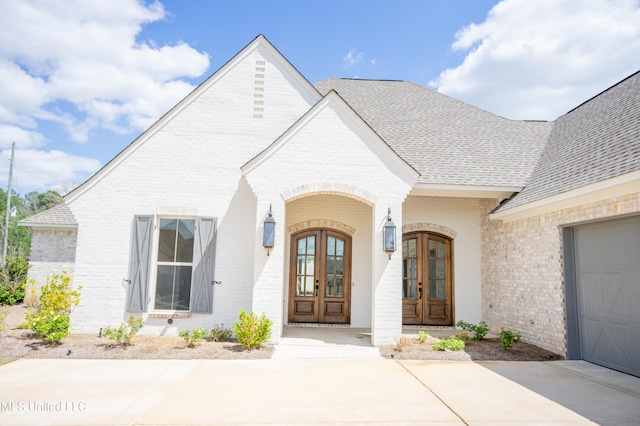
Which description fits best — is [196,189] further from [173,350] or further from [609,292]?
[609,292]

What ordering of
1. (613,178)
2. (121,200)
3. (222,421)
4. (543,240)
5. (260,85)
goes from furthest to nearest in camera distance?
(260,85) < (121,200) < (543,240) < (613,178) < (222,421)

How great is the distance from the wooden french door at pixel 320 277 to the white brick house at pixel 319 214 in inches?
1.5

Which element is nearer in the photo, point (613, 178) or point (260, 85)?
point (613, 178)

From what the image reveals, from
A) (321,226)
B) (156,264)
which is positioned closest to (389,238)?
(321,226)

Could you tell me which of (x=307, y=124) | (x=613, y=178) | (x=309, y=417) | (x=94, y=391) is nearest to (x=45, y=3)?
(x=307, y=124)

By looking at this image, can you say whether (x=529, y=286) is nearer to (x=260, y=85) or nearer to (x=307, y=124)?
(x=307, y=124)

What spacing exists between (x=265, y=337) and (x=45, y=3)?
810 cm

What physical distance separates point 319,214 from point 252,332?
13.4 ft

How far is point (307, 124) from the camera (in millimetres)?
8312

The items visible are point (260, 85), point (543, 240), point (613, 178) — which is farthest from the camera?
point (260, 85)

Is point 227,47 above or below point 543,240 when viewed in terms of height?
above

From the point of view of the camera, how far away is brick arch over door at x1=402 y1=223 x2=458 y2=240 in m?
10.8

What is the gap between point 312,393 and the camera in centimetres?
514

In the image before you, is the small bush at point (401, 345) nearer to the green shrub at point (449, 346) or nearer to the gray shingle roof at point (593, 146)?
the green shrub at point (449, 346)
